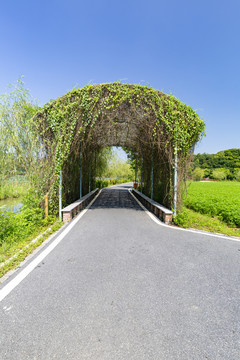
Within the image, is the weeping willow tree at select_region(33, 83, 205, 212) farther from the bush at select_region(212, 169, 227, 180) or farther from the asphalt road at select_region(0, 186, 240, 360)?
the bush at select_region(212, 169, 227, 180)

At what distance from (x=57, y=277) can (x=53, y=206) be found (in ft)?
13.0

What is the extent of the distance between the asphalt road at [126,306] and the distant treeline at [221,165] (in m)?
64.3

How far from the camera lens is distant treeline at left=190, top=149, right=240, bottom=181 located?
64.0 m

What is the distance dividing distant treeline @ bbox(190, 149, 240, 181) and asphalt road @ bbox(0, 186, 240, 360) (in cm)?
6432

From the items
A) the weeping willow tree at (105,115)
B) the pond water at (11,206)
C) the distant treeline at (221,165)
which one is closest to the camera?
the weeping willow tree at (105,115)

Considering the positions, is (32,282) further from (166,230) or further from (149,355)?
(166,230)

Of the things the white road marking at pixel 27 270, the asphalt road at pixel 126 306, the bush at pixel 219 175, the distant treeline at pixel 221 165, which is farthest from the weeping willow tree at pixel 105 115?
the bush at pixel 219 175

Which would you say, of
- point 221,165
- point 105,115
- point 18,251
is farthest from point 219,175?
point 18,251

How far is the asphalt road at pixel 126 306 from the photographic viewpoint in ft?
5.39

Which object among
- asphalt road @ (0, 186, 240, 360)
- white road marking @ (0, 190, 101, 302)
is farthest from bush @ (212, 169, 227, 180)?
white road marking @ (0, 190, 101, 302)

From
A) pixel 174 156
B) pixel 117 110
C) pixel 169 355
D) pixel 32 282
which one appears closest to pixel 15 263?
pixel 32 282

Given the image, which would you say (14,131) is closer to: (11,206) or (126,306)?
(11,206)

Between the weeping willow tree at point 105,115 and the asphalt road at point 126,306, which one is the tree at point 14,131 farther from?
the asphalt road at point 126,306

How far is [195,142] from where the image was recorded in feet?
21.0
